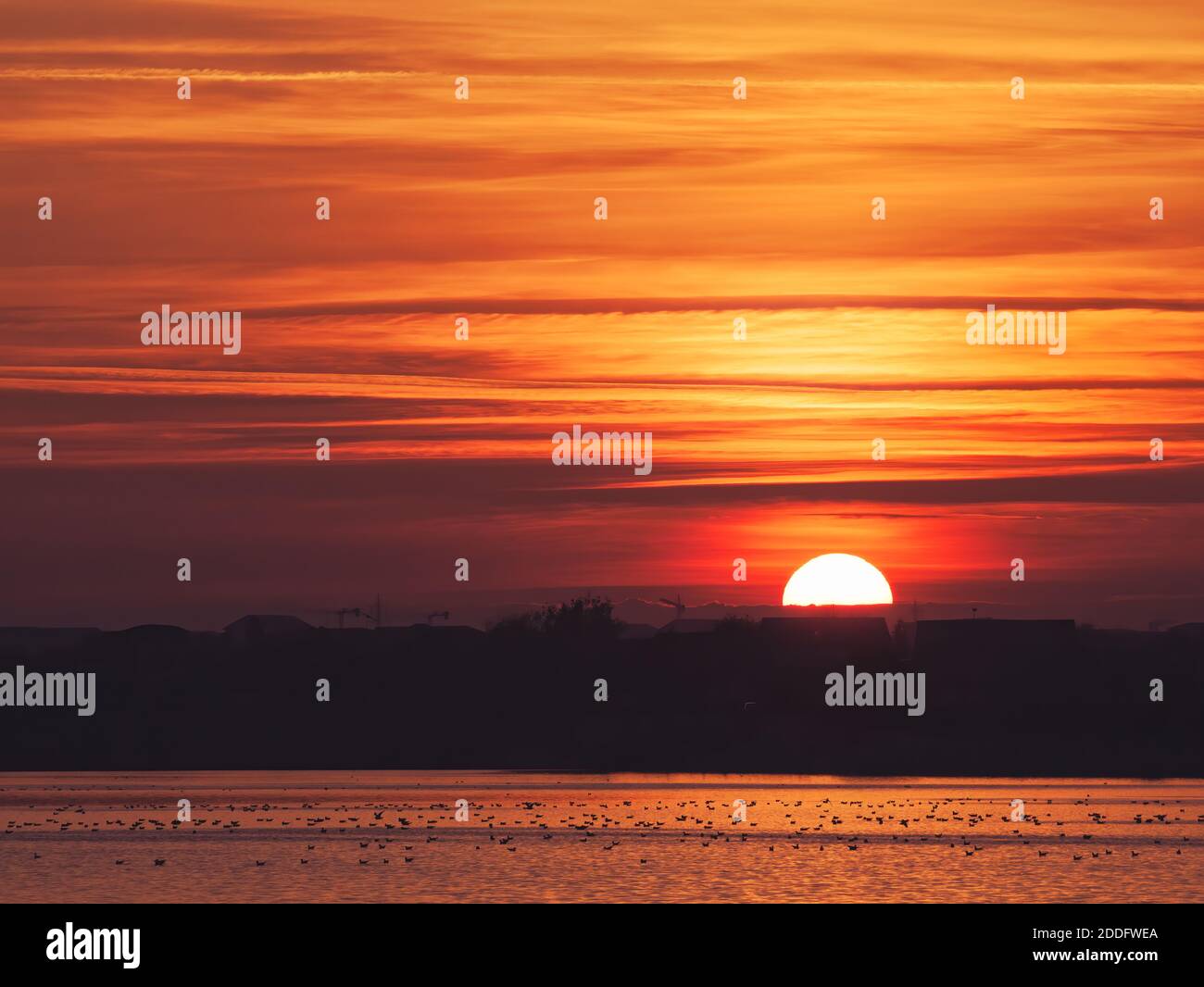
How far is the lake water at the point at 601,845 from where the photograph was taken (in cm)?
7544

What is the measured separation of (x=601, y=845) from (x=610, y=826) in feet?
43.7

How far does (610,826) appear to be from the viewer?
107938 mm

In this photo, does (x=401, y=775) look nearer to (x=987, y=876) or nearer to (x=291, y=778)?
(x=291, y=778)

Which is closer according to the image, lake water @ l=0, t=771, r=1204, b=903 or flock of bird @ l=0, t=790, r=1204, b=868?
lake water @ l=0, t=771, r=1204, b=903

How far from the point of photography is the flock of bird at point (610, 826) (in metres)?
A: 94.4

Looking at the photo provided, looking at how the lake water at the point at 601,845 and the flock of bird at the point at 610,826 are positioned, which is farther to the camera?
the flock of bird at the point at 610,826

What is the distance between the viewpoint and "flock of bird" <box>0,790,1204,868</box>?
9438 centimetres

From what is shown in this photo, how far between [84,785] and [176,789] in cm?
1502

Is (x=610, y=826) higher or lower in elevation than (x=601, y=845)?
lower

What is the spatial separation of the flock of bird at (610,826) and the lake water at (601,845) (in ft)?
0.80

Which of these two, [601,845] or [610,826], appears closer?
[601,845]

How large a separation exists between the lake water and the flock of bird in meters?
0.24

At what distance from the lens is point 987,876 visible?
8138cm
